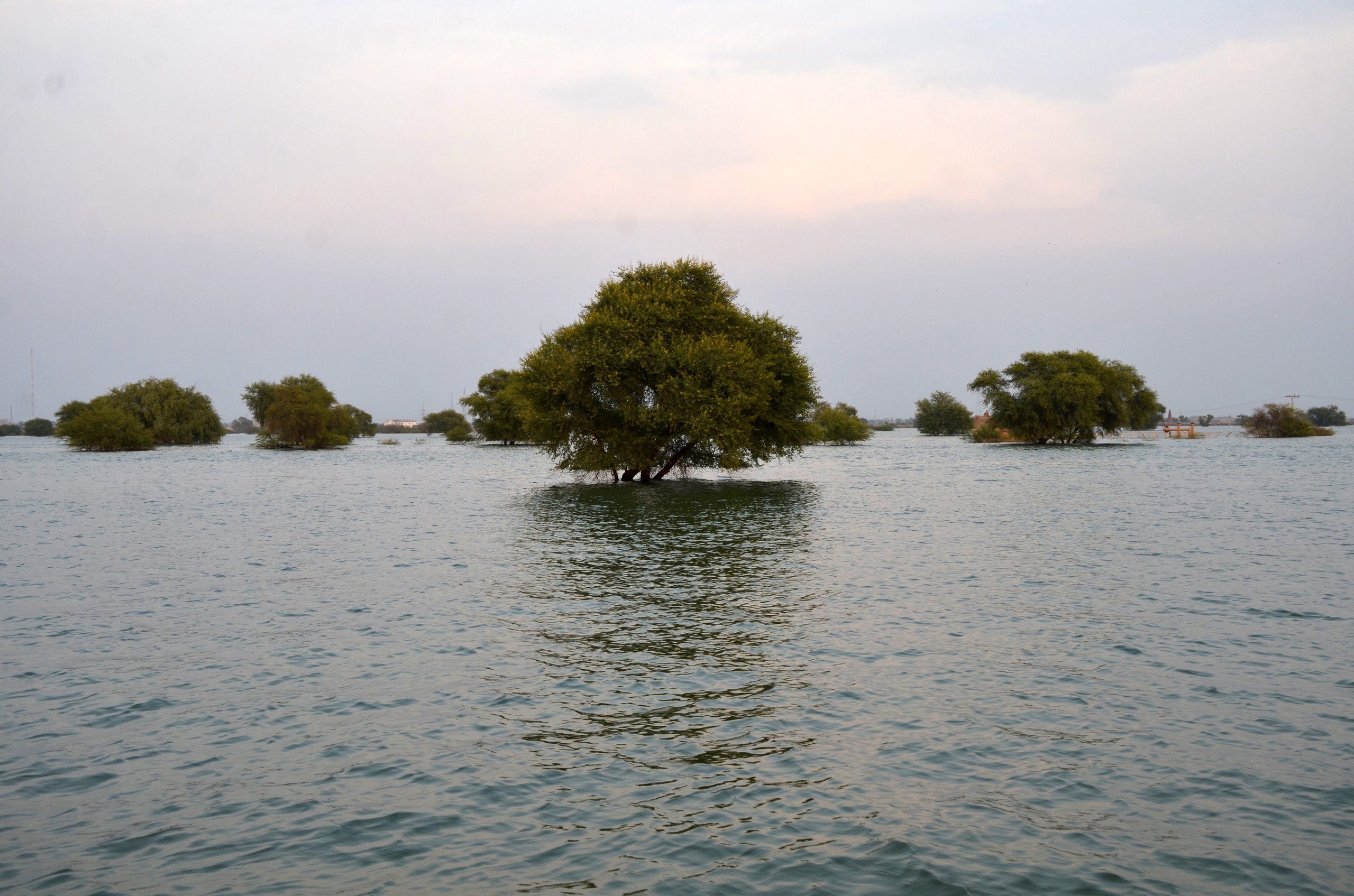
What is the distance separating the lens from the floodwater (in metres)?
9.30

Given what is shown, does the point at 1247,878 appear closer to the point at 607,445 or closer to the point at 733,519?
the point at 733,519

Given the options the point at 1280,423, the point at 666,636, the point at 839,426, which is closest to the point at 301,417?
the point at 839,426

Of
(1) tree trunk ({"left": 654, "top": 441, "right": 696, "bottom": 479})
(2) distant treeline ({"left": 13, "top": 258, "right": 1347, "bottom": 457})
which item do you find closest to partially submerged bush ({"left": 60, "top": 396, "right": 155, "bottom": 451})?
(2) distant treeline ({"left": 13, "top": 258, "right": 1347, "bottom": 457})

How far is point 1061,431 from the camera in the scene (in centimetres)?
14162

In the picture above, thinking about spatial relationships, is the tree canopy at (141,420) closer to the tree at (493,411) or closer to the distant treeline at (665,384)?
the tree at (493,411)

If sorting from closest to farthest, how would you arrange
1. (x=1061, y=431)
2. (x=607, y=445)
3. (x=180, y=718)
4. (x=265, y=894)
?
(x=265, y=894), (x=180, y=718), (x=607, y=445), (x=1061, y=431)

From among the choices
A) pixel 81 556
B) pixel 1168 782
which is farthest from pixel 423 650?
pixel 81 556

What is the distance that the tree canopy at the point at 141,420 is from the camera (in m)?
144

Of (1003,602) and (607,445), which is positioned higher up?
(607,445)

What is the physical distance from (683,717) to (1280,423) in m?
212

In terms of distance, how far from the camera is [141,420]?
165m

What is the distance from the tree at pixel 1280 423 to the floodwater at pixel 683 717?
179068 mm

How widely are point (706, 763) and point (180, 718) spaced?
8538mm

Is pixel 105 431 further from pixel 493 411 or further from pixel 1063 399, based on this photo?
pixel 1063 399
